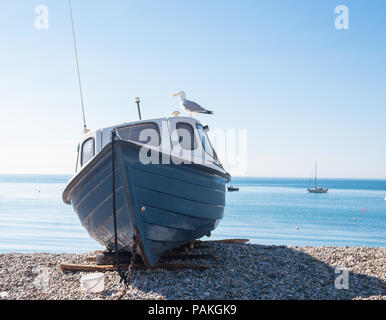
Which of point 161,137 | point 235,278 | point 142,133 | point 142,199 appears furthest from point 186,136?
point 235,278

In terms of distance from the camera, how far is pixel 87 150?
772cm

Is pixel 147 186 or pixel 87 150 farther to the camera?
pixel 87 150

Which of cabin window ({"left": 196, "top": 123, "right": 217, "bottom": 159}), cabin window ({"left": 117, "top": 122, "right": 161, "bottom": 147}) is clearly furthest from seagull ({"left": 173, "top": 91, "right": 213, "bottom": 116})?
cabin window ({"left": 117, "top": 122, "right": 161, "bottom": 147})

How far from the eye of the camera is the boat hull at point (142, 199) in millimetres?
6035

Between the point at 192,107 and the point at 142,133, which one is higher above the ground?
the point at 192,107

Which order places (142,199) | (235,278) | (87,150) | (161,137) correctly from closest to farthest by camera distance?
(142,199)
(235,278)
(161,137)
(87,150)

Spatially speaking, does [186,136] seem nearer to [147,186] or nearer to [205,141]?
[205,141]

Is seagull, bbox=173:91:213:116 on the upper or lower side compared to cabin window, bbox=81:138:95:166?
upper

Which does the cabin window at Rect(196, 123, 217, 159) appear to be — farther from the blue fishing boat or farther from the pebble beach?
the pebble beach

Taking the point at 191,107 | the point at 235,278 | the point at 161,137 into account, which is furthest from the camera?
the point at 191,107

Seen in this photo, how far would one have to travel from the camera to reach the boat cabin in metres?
7.02

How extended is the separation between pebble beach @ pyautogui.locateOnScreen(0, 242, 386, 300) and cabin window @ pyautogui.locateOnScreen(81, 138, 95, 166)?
2.35 metres

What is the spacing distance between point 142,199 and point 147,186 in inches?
9.2
